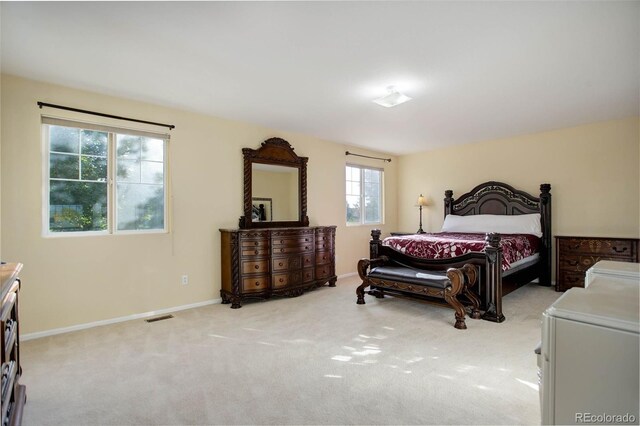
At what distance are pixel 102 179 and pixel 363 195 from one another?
Answer: 13.8 feet

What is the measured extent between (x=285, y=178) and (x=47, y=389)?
350cm

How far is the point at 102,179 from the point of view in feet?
11.4

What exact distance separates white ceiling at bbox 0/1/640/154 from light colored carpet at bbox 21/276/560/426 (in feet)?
7.70

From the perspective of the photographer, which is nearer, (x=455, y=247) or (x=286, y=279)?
(x=455, y=247)

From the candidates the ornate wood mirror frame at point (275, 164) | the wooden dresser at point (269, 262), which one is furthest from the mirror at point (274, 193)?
the wooden dresser at point (269, 262)

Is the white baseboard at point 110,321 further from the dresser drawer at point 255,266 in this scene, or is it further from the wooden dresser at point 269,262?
the dresser drawer at point 255,266

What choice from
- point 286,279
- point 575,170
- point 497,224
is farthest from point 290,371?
point 575,170

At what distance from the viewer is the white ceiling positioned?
6.71 feet

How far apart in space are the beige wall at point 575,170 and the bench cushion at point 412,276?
8.75 feet

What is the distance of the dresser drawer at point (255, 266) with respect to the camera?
407cm

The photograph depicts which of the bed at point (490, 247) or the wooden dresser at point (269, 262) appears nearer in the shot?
the bed at point (490, 247)

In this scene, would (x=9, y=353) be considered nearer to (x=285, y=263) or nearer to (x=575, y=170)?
(x=285, y=263)

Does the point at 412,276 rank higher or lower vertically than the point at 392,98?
lower

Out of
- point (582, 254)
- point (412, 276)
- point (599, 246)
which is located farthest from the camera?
point (582, 254)
